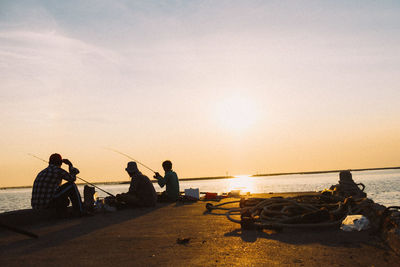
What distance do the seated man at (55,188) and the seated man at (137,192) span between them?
1.96 meters

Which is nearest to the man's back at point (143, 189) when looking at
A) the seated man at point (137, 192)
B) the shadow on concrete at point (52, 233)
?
the seated man at point (137, 192)

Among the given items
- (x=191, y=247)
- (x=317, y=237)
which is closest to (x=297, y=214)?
(x=317, y=237)

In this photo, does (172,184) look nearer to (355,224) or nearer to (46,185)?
(46,185)

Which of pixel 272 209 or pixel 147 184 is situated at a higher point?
→ pixel 147 184

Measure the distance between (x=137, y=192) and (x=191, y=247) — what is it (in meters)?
6.35

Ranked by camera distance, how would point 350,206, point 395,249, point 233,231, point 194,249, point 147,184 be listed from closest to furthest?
point 395,249, point 194,249, point 233,231, point 350,206, point 147,184

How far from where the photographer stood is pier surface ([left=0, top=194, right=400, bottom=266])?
432 centimetres

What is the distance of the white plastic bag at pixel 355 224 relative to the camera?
5744 mm

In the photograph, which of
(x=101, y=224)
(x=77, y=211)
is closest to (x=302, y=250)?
(x=101, y=224)

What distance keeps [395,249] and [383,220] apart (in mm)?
→ 916

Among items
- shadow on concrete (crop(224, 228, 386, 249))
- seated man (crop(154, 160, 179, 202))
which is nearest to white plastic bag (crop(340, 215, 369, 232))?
shadow on concrete (crop(224, 228, 386, 249))

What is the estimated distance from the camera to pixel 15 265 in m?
4.41

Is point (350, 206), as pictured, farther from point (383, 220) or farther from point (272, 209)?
point (383, 220)

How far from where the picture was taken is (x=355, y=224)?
5852 millimetres
